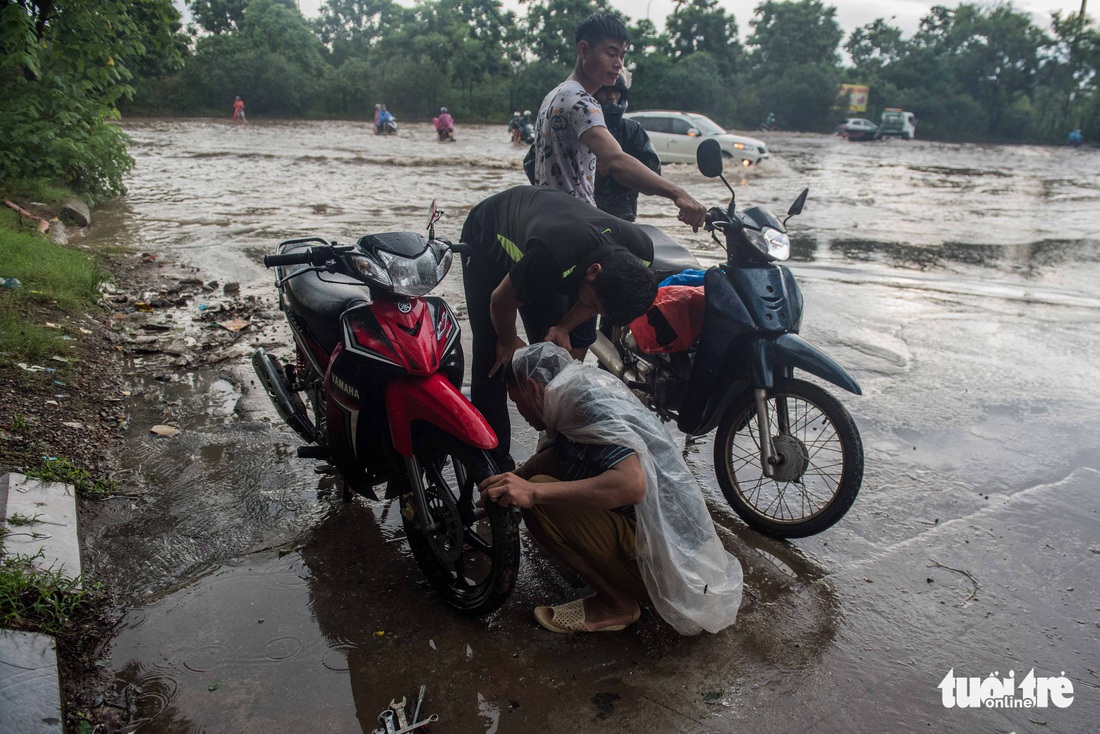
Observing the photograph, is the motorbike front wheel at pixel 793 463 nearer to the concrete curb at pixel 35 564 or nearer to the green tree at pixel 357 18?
the concrete curb at pixel 35 564

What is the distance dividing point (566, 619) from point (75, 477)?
211cm

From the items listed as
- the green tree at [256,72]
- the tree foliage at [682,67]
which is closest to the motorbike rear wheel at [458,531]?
the tree foliage at [682,67]

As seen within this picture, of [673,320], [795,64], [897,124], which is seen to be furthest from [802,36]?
[673,320]

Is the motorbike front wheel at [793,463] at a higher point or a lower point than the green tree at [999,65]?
lower

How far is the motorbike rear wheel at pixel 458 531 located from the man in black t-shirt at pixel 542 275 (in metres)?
0.18

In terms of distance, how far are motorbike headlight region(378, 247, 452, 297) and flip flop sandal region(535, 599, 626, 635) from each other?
1134mm

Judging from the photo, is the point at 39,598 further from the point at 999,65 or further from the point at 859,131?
the point at 999,65

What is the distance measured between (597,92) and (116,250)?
19.8 feet

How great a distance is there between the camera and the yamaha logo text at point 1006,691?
2.36m

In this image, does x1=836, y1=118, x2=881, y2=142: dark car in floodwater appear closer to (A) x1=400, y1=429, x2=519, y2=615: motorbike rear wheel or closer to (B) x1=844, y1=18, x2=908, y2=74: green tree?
(B) x1=844, y1=18, x2=908, y2=74: green tree

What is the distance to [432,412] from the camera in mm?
2521

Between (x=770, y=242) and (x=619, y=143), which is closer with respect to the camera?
(x=770, y=242)

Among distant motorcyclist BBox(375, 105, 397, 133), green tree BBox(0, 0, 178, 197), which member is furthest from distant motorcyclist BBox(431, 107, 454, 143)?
green tree BBox(0, 0, 178, 197)

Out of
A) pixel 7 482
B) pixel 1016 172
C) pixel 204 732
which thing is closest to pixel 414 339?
pixel 204 732
